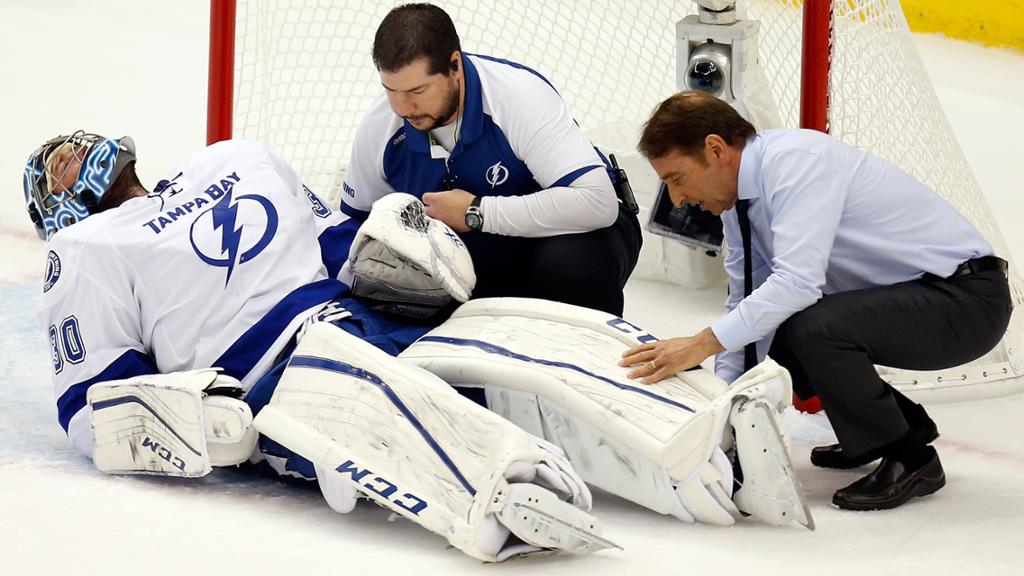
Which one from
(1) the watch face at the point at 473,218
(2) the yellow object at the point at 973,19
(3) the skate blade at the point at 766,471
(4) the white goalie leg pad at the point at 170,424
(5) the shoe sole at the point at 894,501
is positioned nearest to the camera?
(3) the skate blade at the point at 766,471

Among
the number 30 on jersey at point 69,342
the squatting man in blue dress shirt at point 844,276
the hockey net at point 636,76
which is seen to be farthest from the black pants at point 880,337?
the number 30 on jersey at point 69,342

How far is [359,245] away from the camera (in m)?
2.63

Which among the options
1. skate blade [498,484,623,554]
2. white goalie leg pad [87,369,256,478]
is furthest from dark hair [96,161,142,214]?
skate blade [498,484,623,554]

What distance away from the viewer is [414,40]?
271 cm

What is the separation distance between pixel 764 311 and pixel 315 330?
0.76 m

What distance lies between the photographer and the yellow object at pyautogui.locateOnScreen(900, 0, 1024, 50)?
6.27 m

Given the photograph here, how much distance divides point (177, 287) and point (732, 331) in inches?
38.7

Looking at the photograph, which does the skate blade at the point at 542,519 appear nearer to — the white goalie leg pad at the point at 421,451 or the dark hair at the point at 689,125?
the white goalie leg pad at the point at 421,451

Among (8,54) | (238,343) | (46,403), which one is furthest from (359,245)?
(8,54)

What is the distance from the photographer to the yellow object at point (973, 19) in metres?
6.27

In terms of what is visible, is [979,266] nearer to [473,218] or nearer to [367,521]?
[473,218]

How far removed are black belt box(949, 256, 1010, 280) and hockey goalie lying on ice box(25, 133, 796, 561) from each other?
569 millimetres

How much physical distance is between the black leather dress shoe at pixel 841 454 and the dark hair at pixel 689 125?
25.3 inches

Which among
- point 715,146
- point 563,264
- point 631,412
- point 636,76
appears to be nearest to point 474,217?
point 563,264
